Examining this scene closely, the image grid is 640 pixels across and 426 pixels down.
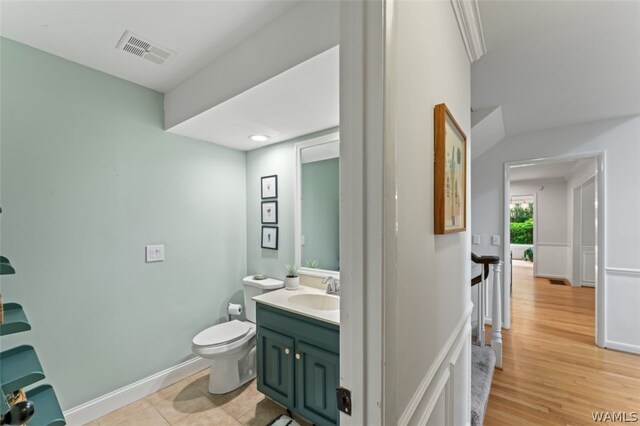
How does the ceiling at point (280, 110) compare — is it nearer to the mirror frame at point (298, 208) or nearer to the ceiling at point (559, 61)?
the mirror frame at point (298, 208)

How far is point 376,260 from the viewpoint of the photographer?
2.06 feet

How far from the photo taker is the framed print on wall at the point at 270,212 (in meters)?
2.64

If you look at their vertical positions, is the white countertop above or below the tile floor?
above

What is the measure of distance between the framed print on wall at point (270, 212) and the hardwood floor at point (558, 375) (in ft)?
7.47

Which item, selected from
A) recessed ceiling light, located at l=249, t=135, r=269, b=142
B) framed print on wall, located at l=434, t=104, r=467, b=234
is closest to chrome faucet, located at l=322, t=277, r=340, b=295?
framed print on wall, located at l=434, t=104, r=467, b=234

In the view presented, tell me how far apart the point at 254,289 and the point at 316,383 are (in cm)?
111

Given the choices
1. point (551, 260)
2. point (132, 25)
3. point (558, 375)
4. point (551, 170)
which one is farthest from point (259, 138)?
point (551, 260)

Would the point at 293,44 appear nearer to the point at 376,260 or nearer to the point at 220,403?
the point at 376,260

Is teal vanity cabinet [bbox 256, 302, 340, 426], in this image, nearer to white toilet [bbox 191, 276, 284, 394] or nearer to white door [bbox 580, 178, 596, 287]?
white toilet [bbox 191, 276, 284, 394]

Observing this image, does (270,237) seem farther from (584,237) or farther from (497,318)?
(584,237)

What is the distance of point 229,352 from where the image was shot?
2.00 m

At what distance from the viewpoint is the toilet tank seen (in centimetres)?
241

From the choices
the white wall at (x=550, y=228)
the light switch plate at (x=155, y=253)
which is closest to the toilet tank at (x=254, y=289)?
the light switch plate at (x=155, y=253)

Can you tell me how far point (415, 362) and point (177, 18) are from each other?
1901 millimetres
